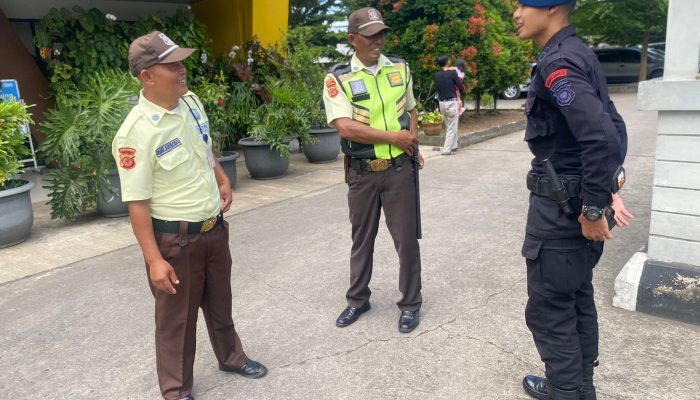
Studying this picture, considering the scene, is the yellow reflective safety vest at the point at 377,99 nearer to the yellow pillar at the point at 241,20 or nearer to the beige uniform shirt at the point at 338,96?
the beige uniform shirt at the point at 338,96

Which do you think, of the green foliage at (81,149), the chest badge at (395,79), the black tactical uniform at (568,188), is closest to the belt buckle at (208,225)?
the chest badge at (395,79)

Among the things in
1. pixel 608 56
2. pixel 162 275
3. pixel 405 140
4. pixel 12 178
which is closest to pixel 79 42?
pixel 12 178

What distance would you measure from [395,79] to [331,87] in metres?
0.39

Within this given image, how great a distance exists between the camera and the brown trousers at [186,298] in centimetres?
262

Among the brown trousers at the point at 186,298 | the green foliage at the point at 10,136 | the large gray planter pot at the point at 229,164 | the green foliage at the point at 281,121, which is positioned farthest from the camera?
the green foliage at the point at 281,121

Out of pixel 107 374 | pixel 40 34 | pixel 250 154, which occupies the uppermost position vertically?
pixel 40 34

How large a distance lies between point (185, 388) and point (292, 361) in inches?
25.6

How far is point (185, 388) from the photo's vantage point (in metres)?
2.78

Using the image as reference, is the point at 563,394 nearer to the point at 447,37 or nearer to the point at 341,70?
the point at 341,70

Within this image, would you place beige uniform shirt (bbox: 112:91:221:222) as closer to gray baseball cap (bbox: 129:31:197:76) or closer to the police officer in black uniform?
gray baseball cap (bbox: 129:31:197:76)

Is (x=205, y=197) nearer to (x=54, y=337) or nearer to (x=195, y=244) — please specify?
(x=195, y=244)

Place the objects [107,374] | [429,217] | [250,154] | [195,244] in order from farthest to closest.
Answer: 1. [250,154]
2. [429,217]
3. [107,374]
4. [195,244]

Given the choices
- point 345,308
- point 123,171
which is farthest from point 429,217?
point 123,171

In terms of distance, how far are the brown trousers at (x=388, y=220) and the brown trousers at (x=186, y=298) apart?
937 mm
